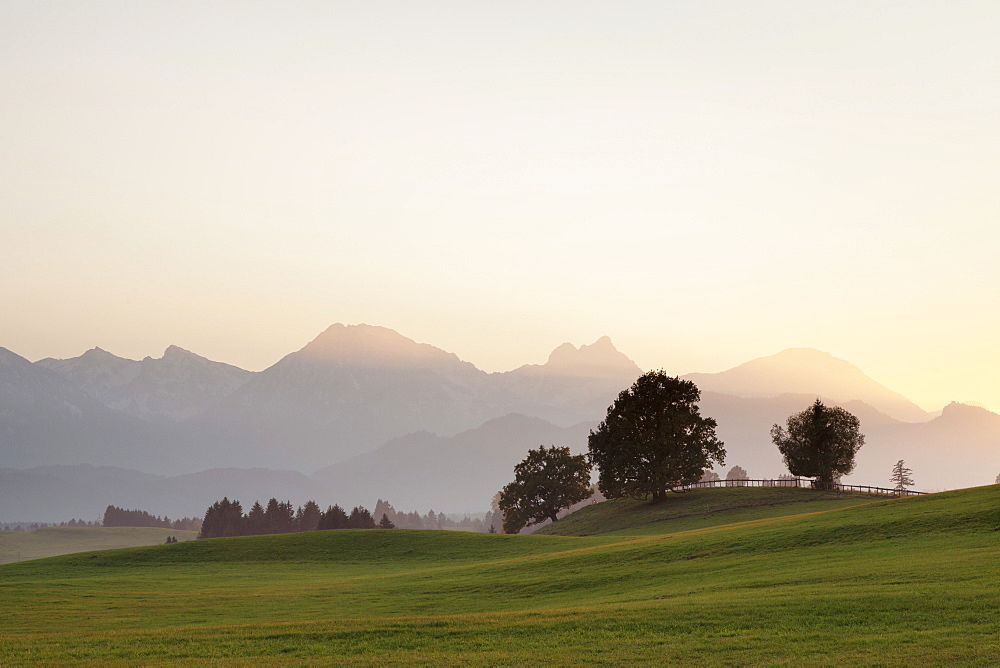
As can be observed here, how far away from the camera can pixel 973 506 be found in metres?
53.0

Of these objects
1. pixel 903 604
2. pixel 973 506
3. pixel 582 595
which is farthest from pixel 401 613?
pixel 973 506

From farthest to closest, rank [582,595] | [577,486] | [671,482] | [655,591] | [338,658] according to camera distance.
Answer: [577,486] < [671,482] < [582,595] < [655,591] < [338,658]

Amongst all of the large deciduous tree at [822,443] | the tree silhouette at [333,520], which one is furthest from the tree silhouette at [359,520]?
the large deciduous tree at [822,443]

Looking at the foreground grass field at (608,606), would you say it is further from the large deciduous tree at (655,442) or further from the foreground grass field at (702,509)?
the large deciduous tree at (655,442)

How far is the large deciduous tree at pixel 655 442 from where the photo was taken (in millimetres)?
113000

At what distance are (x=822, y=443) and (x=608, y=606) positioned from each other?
94641 mm

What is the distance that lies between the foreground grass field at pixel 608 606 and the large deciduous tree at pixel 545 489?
65049 mm

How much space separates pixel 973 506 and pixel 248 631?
1749 inches

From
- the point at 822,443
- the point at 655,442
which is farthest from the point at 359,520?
the point at 822,443

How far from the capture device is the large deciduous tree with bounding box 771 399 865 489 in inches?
4737

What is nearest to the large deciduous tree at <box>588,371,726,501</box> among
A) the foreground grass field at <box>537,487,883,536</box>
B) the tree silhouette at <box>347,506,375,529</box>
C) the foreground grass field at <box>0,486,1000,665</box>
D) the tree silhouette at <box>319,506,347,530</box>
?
the foreground grass field at <box>537,487,883,536</box>

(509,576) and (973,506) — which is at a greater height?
(973,506)

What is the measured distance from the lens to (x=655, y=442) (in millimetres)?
113312

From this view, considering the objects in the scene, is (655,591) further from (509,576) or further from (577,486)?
(577,486)
